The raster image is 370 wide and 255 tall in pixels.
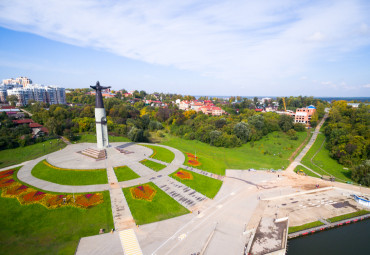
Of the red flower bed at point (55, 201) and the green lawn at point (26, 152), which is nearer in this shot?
the red flower bed at point (55, 201)

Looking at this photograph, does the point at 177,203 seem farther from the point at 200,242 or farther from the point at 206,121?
the point at 206,121

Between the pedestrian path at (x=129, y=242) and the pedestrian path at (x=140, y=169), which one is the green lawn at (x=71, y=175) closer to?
the pedestrian path at (x=140, y=169)

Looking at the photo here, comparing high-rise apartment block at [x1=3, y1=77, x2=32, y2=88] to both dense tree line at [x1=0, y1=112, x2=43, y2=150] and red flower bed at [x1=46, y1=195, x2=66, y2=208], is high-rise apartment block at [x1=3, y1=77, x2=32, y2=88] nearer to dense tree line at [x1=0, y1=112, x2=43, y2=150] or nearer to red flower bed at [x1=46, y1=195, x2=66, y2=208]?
dense tree line at [x1=0, y1=112, x2=43, y2=150]

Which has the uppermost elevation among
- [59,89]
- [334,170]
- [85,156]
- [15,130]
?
[59,89]

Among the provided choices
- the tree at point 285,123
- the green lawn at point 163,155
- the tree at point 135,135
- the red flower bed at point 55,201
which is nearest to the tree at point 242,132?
the tree at point 285,123

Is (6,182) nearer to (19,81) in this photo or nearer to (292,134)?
(292,134)

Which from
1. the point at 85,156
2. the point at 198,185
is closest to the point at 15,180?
the point at 85,156
